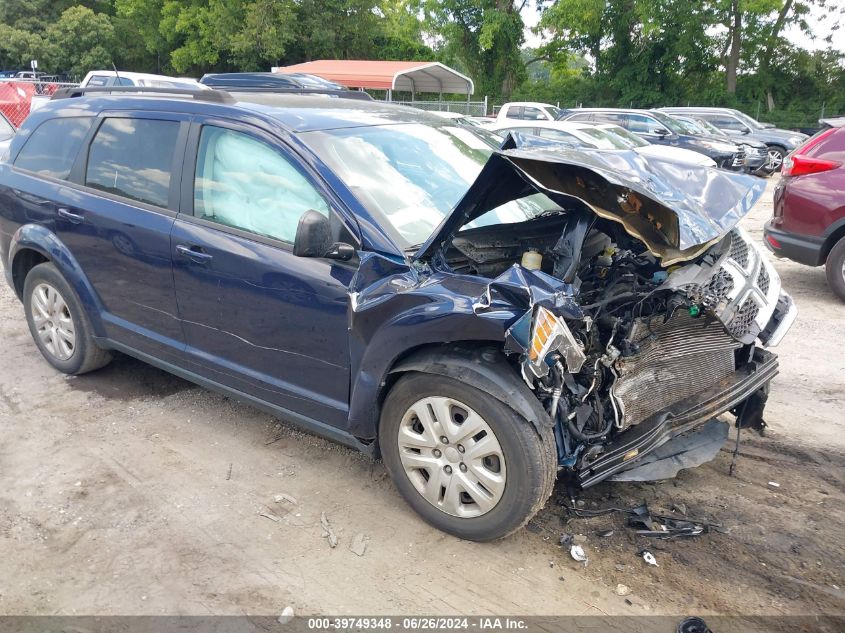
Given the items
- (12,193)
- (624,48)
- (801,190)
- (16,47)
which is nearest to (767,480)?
(801,190)

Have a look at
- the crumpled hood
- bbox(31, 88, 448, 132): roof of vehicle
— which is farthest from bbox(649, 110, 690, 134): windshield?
the crumpled hood

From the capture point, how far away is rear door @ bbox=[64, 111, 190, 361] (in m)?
3.80

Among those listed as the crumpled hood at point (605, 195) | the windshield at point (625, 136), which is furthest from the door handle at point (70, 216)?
the windshield at point (625, 136)

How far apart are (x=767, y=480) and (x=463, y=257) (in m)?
1.96

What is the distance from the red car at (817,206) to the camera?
629cm

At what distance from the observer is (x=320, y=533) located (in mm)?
3131

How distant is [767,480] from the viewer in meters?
3.47

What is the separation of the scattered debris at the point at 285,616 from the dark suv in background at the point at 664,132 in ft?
51.0

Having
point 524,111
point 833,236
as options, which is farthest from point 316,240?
point 524,111

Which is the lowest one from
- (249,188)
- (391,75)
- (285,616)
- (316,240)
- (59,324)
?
(285,616)

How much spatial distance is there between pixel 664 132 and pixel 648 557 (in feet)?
53.0

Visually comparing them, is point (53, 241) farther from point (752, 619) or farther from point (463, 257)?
point (752, 619)

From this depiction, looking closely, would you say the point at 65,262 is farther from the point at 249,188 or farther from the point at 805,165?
the point at 805,165

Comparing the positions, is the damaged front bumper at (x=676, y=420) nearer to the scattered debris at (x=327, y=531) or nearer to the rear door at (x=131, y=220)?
the scattered debris at (x=327, y=531)
